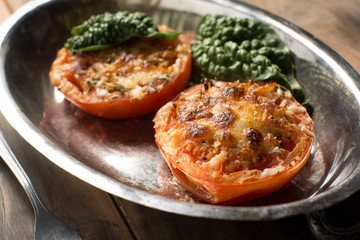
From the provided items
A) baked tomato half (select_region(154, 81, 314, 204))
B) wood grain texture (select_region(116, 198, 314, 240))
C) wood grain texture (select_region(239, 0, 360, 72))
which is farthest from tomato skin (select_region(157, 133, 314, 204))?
wood grain texture (select_region(239, 0, 360, 72))

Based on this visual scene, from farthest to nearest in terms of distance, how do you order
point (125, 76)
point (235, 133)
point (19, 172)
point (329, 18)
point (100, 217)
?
point (329, 18), point (125, 76), point (19, 172), point (100, 217), point (235, 133)

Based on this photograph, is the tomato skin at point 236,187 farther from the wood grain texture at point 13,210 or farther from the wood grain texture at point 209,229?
the wood grain texture at point 13,210

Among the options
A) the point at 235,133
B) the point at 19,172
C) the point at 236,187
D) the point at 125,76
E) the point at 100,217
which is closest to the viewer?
the point at 236,187

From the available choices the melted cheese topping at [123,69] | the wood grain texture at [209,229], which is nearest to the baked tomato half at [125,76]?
the melted cheese topping at [123,69]

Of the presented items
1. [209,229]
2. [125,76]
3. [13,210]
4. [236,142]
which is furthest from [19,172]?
[236,142]

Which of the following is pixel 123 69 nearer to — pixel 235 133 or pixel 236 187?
pixel 235 133

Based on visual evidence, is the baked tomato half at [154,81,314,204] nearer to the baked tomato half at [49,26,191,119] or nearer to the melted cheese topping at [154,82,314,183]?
the melted cheese topping at [154,82,314,183]
